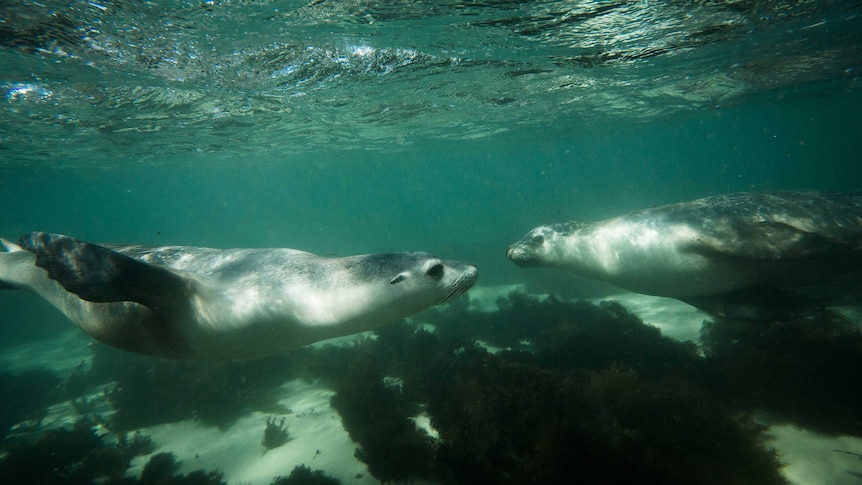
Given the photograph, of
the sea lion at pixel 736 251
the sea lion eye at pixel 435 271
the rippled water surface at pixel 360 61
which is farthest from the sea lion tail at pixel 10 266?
the sea lion at pixel 736 251

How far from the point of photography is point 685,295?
16.2 ft

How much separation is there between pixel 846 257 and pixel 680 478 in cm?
367

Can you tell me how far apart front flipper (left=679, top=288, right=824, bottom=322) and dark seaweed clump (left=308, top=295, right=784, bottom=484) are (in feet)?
2.92

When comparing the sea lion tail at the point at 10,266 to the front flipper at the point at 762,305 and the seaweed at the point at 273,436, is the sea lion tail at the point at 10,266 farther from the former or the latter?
the front flipper at the point at 762,305

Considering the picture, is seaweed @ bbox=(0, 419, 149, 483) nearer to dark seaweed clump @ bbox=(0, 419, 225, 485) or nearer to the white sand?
dark seaweed clump @ bbox=(0, 419, 225, 485)

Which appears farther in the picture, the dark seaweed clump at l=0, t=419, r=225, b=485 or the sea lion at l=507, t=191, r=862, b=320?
the dark seaweed clump at l=0, t=419, r=225, b=485

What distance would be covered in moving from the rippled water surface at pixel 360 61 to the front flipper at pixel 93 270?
5.37 m

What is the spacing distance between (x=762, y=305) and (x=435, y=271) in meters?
4.09

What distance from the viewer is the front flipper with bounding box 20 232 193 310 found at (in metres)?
2.36

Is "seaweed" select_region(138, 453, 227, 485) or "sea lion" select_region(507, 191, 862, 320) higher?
"sea lion" select_region(507, 191, 862, 320)

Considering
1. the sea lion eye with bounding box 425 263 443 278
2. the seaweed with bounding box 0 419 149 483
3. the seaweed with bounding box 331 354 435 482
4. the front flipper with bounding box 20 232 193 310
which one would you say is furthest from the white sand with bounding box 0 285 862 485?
the front flipper with bounding box 20 232 193 310

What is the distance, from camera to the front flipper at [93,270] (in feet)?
7.73

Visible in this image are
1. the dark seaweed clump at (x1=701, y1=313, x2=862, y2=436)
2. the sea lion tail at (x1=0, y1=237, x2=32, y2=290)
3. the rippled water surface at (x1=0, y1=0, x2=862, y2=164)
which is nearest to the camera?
the dark seaweed clump at (x1=701, y1=313, x2=862, y2=436)

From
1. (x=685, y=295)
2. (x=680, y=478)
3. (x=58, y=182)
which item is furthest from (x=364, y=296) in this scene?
(x=58, y=182)
